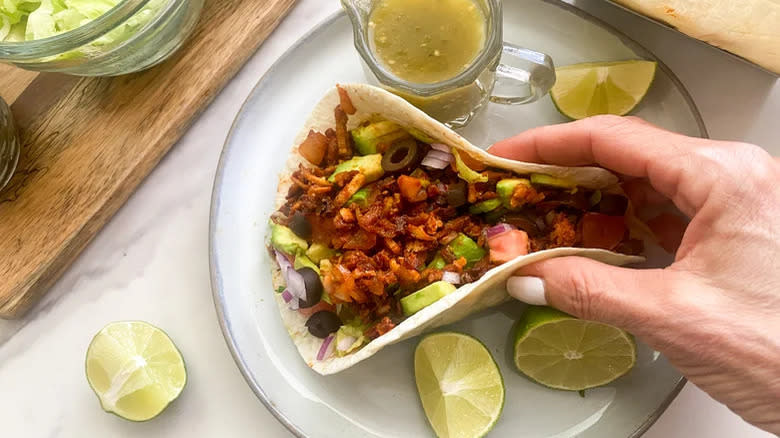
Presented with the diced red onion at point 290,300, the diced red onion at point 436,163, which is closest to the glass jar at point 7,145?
the diced red onion at point 290,300

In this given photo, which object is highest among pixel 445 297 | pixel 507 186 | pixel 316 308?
pixel 507 186

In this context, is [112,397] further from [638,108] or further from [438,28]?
[638,108]

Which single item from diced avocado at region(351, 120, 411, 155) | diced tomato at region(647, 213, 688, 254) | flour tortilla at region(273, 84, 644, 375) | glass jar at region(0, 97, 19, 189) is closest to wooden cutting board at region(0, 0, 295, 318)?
glass jar at region(0, 97, 19, 189)

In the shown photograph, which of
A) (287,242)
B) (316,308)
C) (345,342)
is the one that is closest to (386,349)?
(345,342)

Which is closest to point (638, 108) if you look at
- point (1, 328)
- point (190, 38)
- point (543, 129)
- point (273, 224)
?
point (543, 129)

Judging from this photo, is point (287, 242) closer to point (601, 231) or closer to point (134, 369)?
point (134, 369)

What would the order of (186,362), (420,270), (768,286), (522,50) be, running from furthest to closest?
1. (186,362)
2. (522,50)
3. (420,270)
4. (768,286)

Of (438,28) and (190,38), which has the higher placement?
(438,28)
